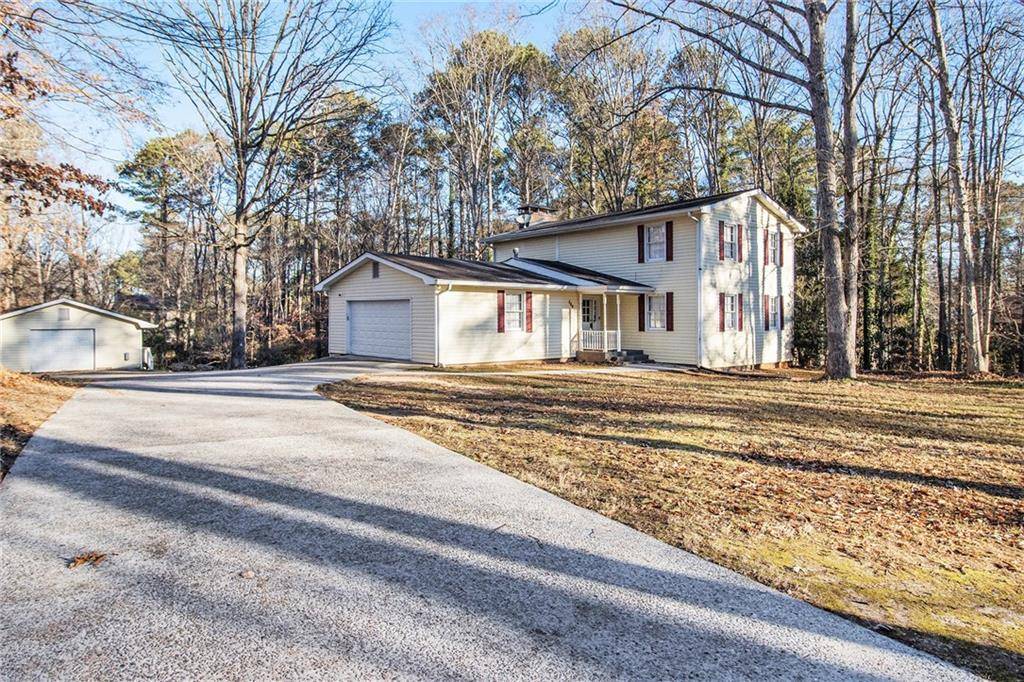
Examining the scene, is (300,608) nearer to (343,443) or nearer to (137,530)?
(137,530)

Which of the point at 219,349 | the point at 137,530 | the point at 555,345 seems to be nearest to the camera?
the point at 137,530

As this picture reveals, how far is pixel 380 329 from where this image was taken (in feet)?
59.9

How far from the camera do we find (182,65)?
17.7 m

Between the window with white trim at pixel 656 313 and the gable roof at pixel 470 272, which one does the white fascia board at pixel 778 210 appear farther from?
the gable roof at pixel 470 272

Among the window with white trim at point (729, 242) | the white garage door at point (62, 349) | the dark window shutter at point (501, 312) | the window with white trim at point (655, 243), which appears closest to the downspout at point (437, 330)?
the dark window shutter at point (501, 312)

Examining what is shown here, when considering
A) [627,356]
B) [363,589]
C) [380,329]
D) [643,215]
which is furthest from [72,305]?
[363,589]

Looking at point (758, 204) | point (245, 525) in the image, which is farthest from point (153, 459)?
point (758, 204)

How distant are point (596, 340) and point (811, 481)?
1462 cm

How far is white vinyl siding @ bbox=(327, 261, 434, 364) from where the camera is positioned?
639 inches

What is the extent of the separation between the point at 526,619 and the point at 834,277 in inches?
558

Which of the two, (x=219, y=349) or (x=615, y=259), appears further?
(x=219, y=349)

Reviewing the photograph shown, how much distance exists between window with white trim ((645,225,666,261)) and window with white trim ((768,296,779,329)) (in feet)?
17.4

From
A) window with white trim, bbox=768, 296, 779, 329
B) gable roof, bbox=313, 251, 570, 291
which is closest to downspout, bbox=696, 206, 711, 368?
gable roof, bbox=313, 251, 570, 291

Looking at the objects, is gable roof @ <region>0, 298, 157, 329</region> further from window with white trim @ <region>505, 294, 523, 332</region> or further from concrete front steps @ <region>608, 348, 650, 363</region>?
concrete front steps @ <region>608, 348, 650, 363</region>
